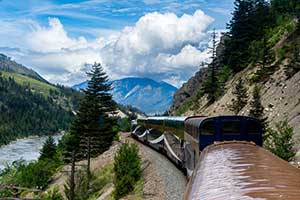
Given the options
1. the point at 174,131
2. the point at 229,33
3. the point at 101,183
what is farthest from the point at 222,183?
the point at 229,33

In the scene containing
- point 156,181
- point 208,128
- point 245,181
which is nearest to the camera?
A: point 245,181

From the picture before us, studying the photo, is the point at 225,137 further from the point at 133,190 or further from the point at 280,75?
the point at 280,75

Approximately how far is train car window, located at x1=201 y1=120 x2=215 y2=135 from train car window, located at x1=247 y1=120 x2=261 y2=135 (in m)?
1.51

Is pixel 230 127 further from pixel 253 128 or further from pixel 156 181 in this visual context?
pixel 156 181

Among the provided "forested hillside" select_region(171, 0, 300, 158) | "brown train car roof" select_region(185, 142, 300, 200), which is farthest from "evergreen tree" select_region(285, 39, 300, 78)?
"brown train car roof" select_region(185, 142, 300, 200)

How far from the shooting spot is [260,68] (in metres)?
48.3

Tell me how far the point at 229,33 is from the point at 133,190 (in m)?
49.0

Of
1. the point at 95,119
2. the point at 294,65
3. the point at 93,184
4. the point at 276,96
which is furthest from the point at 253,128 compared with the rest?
the point at 95,119

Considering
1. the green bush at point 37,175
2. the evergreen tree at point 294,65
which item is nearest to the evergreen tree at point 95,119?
the green bush at point 37,175

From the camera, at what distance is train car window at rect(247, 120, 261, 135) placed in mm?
17422

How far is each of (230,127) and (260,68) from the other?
32.6 metres

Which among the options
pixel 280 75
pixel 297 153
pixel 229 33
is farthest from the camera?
pixel 229 33

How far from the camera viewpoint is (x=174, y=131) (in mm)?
26969

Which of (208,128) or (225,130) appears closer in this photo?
(208,128)
